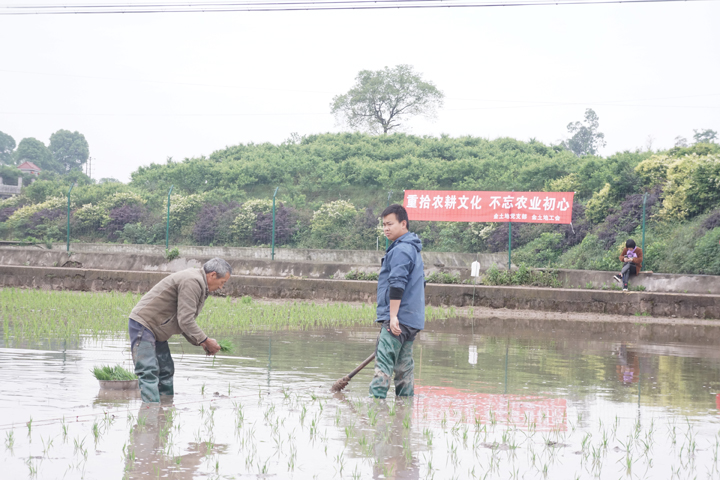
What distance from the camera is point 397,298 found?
583cm

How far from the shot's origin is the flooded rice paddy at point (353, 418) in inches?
→ 166

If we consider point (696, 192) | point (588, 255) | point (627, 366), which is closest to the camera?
point (627, 366)

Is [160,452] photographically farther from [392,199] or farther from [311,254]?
[392,199]

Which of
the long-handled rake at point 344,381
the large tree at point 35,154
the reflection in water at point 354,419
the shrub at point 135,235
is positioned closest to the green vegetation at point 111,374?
the reflection in water at point 354,419

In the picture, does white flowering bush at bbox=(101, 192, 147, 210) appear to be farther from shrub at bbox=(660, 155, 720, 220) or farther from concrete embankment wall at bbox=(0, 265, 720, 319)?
shrub at bbox=(660, 155, 720, 220)

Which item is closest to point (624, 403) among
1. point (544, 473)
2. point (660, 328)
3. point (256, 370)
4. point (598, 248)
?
point (544, 473)

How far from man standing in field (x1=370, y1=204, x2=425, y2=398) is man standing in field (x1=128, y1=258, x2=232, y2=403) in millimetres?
1328

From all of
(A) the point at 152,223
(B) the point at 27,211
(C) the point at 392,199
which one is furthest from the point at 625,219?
(B) the point at 27,211

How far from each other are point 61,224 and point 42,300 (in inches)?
691

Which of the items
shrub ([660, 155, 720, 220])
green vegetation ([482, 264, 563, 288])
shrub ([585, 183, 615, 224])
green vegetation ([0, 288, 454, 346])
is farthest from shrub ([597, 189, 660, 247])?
green vegetation ([0, 288, 454, 346])

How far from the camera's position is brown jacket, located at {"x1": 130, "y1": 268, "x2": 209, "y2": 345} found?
5879 millimetres

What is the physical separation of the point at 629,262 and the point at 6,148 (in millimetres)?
146172

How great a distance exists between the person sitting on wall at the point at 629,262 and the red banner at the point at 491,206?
2.51m

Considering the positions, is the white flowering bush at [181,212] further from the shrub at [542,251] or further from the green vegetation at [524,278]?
the green vegetation at [524,278]
